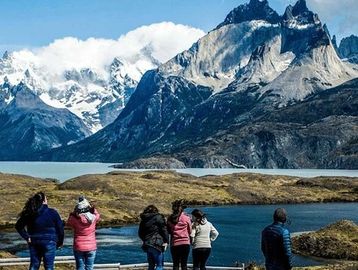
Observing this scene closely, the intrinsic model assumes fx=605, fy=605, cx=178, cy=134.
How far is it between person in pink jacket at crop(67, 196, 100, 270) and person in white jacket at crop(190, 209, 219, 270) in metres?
5.15

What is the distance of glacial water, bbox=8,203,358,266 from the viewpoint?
236 ft

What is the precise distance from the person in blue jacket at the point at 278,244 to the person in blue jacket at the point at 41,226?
27.9ft

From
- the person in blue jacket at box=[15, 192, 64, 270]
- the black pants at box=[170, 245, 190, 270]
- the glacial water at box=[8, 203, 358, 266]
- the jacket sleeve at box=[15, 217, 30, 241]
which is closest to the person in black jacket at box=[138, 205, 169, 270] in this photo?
the black pants at box=[170, 245, 190, 270]

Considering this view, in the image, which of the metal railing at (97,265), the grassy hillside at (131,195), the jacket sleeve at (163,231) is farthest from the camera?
the grassy hillside at (131,195)

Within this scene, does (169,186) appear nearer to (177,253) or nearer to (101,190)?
(101,190)

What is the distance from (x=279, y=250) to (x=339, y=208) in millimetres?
143746

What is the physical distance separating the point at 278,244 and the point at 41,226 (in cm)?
962

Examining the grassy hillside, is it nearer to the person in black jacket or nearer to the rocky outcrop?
the rocky outcrop

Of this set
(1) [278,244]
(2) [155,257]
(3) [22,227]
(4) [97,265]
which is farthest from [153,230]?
(4) [97,265]

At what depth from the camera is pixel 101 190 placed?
16812 cm

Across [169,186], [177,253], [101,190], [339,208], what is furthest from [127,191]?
[177,253]

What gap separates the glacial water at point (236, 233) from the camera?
236 feet

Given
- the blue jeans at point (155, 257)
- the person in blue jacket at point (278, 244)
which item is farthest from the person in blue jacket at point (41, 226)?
the person in blue jacket at point (278, 244)

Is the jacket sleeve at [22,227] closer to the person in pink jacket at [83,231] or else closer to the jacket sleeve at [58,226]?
the jacket sleeve at [58,226]
